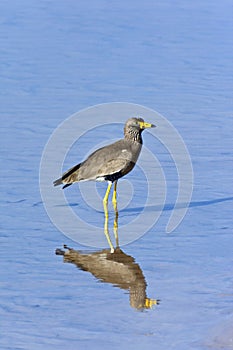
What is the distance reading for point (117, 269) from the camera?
31.9ft

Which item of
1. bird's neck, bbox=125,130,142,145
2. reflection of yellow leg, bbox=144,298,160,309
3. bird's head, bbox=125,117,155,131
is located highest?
bird's head, bbox=125,117,155,131

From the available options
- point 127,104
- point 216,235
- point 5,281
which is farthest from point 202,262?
point 127,104

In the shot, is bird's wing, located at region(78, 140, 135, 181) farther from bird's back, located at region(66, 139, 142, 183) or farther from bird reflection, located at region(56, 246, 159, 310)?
bird reflection, located at region(56, 246, 159, 310)

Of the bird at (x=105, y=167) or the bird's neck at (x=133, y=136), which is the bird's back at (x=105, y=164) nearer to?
the bird at (x=105, y=167)

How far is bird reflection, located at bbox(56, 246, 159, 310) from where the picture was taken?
887 centimetres

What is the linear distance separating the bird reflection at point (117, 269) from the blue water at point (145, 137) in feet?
0.28

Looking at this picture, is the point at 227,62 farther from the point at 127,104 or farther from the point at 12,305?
the point at 12,305

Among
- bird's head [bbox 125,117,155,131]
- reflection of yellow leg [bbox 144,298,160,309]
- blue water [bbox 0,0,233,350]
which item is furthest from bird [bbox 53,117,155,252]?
reflection of yellow leg [bbox 144,298,160,309]

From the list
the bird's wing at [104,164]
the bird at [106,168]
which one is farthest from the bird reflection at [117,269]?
the bird's wing at [104,164]

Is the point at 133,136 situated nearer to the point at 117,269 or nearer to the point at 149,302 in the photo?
the point at 117,269

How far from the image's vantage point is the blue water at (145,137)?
27.0ft

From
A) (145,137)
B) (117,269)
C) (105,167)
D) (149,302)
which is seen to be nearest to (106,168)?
(105,167)

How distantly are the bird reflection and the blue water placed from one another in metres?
0.09

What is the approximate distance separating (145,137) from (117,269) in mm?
4897
